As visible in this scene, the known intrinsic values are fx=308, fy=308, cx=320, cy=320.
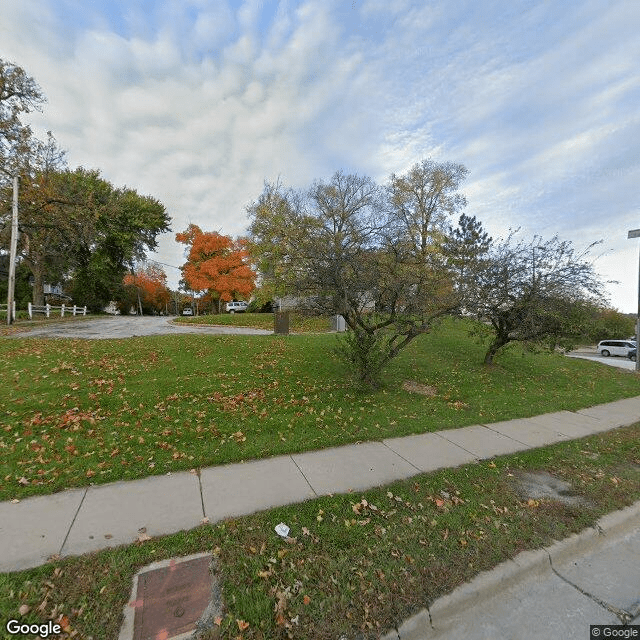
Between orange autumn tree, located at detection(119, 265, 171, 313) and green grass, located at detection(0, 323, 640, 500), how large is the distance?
139 feet

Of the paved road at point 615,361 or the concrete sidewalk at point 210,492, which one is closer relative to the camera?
the concrete sidewalk at point 210,492

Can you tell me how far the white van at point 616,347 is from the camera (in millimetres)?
27747

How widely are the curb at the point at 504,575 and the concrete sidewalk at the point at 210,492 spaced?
1.32 meters

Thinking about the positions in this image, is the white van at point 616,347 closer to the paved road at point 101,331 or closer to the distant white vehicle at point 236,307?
the paved road at point 101,331

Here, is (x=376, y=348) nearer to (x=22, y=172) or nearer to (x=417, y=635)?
(x=417, y=635)

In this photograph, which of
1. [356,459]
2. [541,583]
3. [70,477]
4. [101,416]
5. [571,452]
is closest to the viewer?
[541,583]

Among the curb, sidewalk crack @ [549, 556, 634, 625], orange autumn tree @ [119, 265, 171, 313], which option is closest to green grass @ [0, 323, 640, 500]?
the curb

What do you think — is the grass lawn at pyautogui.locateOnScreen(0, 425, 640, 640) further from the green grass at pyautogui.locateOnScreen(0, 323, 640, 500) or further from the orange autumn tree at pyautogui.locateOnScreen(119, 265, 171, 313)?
the orange autumn tree at pyautogui.locateOnScreen(119, 265, 171, 313)

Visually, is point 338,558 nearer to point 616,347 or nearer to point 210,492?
point 210,492

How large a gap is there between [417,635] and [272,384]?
5261 mm

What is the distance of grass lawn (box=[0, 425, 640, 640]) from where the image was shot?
6.55 ft

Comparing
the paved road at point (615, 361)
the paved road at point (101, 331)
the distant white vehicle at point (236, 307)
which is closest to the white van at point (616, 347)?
the paved road at point (615, 361)

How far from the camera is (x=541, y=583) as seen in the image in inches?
97.5

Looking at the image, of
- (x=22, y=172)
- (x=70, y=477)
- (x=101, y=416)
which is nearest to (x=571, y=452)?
(x=70, y=477)
